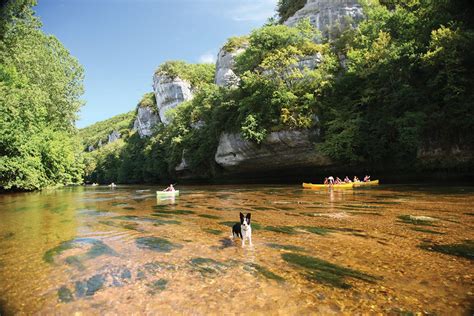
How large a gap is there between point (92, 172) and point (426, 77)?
100 metres

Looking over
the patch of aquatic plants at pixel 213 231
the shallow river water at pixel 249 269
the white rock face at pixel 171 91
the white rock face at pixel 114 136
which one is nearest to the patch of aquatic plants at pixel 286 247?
the shallow river water at pixel 249 269

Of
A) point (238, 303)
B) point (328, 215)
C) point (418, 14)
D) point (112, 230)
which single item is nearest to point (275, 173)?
point (418, 14)

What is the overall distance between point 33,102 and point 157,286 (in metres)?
27.8

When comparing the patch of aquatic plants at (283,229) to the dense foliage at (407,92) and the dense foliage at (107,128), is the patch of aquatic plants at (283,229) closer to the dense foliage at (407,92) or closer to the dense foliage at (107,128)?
the dense foliage at (407,92)

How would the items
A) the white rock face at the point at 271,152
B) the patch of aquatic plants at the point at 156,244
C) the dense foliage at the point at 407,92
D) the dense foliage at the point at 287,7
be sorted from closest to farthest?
the patch of aquatic plants at the point at 156,244 → the dense foliage at the point at 407,92 → the white rock face at the point at 271,152 → the dense foliage at the point at 287,7

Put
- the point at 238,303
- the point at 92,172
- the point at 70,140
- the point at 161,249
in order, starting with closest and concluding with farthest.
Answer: the point at 238,303
the point at 161,249
the point at 70,140
the point at 92,172

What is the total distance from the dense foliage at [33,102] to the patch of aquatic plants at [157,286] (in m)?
24.1

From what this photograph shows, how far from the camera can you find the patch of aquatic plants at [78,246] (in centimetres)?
650

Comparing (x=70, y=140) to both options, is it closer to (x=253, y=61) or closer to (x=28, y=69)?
(x=28, y=69)

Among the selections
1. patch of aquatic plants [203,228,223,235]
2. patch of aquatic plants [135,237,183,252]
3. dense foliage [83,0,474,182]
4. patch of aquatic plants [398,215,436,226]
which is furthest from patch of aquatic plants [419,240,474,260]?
dense foliage [83,0,474,182]

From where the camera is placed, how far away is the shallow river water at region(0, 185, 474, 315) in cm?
415

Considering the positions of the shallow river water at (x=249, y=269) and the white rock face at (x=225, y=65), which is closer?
the shallow river water at (x=249, y=269)

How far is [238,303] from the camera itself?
424 centimetres

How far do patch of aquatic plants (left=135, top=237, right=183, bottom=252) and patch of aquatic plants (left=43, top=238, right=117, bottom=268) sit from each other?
2.43ft
